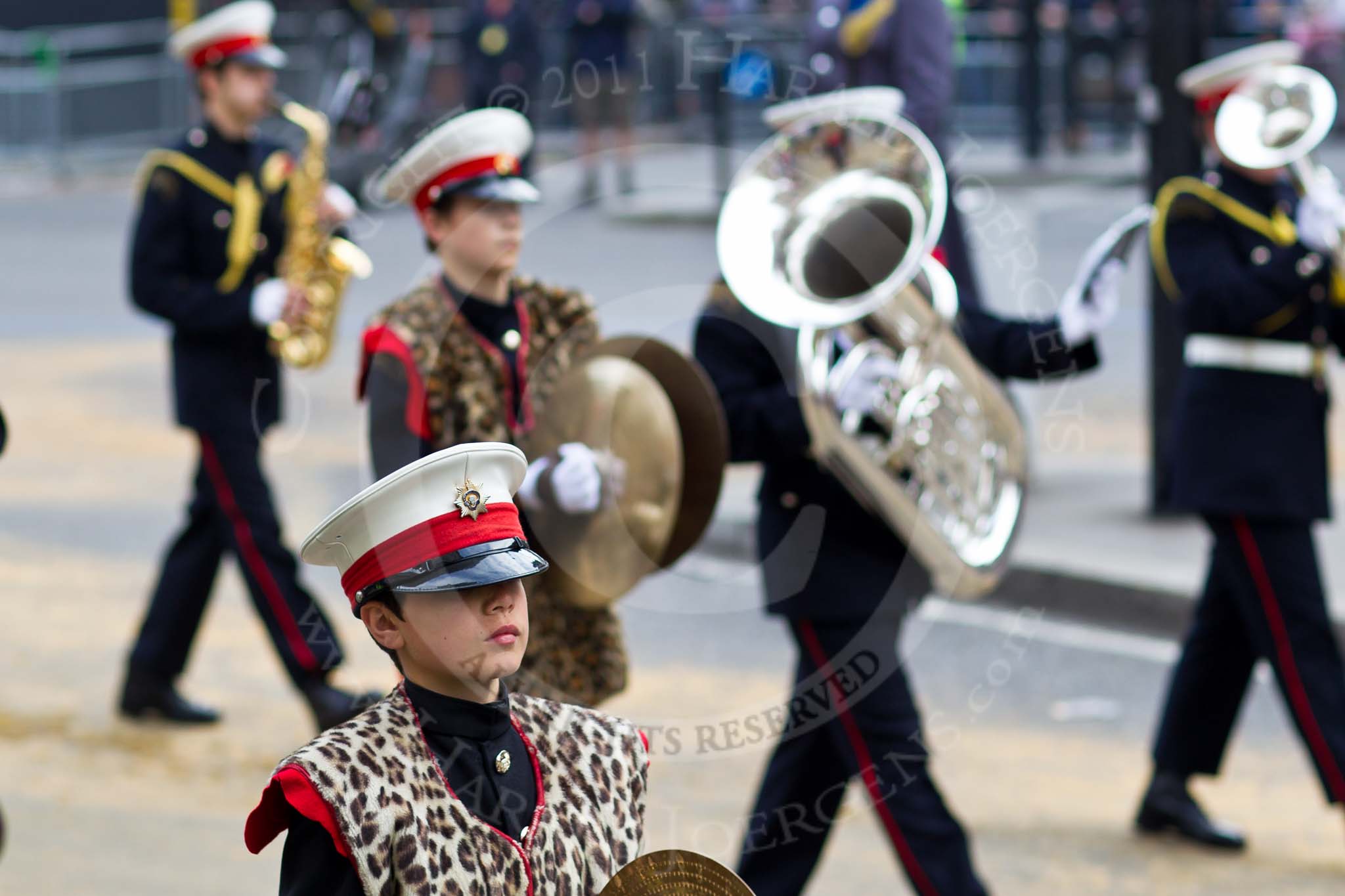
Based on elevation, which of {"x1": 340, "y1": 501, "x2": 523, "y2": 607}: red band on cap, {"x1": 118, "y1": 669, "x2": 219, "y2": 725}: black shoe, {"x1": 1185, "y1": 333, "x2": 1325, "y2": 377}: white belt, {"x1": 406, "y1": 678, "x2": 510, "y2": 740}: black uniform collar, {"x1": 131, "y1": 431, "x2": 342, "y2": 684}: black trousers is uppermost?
{"x1": 340, "y1": 501, "x2": 523, "y2": 607}: red band on cap

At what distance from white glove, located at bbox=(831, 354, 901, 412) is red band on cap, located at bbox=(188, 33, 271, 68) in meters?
2.66

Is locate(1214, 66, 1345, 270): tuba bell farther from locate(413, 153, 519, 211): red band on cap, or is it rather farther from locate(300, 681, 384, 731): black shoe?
locate(300, 681, 384, 731): black shoe

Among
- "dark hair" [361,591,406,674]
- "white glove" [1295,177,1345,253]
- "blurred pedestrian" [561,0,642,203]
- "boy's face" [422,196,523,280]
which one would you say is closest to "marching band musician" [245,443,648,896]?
"dark hair" [361,591,406,674]

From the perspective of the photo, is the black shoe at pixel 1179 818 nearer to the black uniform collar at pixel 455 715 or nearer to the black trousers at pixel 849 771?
the black trousers at pixel 849 771

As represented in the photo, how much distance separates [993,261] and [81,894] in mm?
5288

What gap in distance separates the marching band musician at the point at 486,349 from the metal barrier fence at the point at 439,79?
42.9 ft

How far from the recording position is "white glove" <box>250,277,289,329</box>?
6.27 metres

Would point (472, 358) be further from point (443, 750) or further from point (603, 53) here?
point (603, 53)

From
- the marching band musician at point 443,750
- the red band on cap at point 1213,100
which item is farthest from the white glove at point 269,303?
the marching band musician at point 443,750

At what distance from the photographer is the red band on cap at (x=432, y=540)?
2.76 metres

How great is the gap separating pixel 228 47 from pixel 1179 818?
10.9ft

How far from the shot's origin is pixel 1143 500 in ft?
28.5

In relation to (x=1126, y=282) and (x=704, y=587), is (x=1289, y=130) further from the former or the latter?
(x=1126, y=282)

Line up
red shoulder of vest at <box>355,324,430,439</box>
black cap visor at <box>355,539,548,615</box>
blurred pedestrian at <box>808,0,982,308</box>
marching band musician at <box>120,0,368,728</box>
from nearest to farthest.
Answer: black cap visor at <box>355,539,548,615</box>
red shoulder of vest at <box>355,324,430,439</box>
marching band musician at <box>120,0,368,728</box>
blurred pedestrian at <box>808,0,982,308</box>
